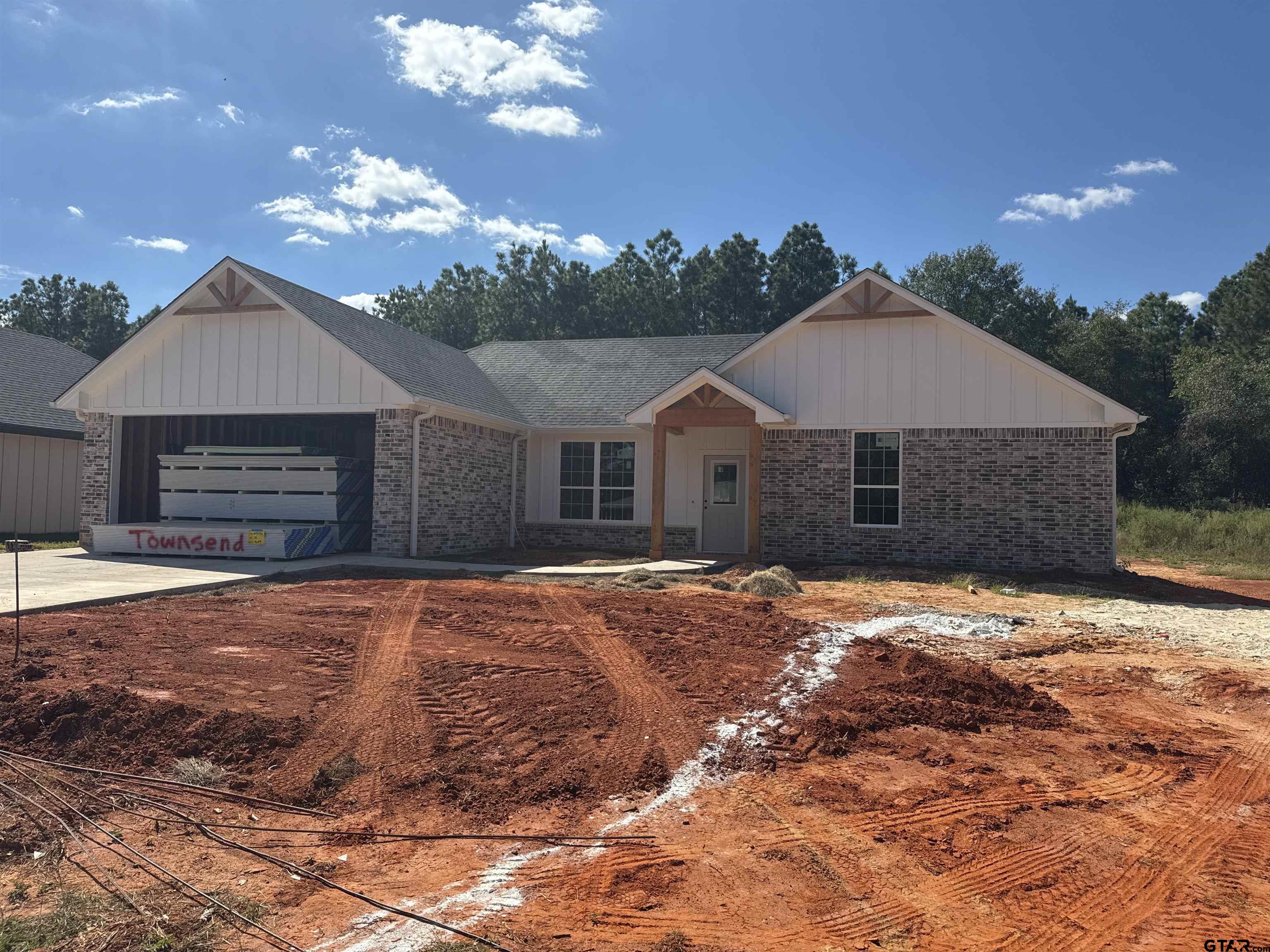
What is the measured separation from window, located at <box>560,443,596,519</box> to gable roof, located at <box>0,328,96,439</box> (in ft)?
38.7

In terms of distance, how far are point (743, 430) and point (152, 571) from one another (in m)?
11.0

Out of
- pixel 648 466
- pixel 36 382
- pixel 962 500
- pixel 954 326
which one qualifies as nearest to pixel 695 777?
pixel 962 500

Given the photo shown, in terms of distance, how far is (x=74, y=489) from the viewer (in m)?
22.5

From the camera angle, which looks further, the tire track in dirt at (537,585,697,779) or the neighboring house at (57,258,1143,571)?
the neighboring house at (57,258,1143,571)

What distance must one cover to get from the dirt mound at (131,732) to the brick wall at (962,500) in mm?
12389

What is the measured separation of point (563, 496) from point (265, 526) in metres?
6.44

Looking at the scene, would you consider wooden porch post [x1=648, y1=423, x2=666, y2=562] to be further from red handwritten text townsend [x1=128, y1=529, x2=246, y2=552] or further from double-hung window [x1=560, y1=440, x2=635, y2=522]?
red handwritten text townsend [x1=128, y1=529, x2=246, y2=552]

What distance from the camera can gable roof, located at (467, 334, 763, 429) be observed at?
1947 centimetres

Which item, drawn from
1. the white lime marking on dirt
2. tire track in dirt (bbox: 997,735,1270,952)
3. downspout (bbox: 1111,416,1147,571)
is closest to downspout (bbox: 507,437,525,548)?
the white lime marking on dirt

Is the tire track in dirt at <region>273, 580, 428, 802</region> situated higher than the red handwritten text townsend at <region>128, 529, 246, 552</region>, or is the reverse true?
the red handwritten text townsend at <region>128, 529, 246, 552</region>

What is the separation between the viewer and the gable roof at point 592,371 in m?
19.5

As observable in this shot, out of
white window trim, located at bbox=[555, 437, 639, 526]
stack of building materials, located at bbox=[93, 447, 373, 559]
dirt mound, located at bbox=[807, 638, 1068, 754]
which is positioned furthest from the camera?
white window trim, located at bbox=[555, 437, 639, 526]

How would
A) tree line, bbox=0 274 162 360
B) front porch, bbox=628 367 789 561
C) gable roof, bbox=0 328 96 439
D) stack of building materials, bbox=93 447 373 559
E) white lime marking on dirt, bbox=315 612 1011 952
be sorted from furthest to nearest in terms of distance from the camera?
1. tree line, bbox=0 274 162 360
2. gable roof, bbox=0 328 96 439
3. front porch, bbox=628 367 789 561
4. stack of building materials, bbox=93 447 373 559
5. white lime marking on dirt, bbox=315 612 1011 952

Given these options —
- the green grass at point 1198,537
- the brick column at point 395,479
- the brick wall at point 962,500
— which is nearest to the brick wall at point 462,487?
the brick column at point 395,479
